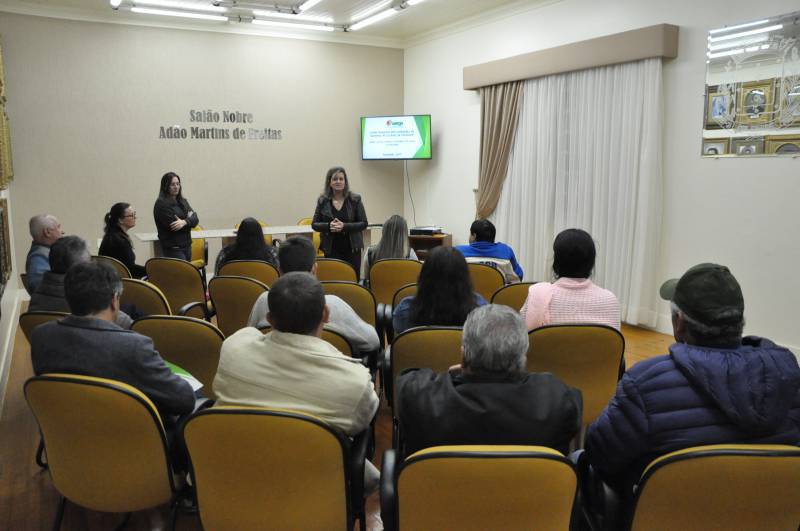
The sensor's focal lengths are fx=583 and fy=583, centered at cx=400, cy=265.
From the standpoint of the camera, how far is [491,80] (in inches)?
286

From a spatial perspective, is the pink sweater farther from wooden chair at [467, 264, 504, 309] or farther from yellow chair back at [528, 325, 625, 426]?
wooden chair at [467, 264, 504, 309]

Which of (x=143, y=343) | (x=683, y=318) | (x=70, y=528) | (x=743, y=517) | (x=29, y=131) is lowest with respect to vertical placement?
(x=70, y=528)

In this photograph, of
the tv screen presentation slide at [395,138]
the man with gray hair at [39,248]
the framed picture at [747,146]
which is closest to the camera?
the man with gray hair at [39,248]

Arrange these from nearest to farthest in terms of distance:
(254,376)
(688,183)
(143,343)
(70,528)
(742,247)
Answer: (254,376) → (143,343) → (70,528) → (742,247) → (688,183)

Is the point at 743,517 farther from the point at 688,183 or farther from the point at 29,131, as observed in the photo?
the point at 29,131

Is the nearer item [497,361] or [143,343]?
[497,361]

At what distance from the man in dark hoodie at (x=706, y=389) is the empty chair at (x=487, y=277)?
7.58 ft

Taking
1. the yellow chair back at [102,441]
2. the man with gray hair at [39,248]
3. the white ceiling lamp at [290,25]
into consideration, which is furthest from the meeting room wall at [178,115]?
the yellow chair back at [102,441]

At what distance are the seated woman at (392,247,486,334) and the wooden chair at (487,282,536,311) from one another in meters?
0.83

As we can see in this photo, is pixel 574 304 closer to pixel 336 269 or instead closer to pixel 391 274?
pixel 391 274

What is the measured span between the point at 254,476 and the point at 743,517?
1.27 meters

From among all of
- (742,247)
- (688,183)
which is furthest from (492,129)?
(742,247)

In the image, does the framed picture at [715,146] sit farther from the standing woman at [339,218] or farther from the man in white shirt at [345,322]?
the man in white shirt at [345,322]

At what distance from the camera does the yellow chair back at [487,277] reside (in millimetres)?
3961
